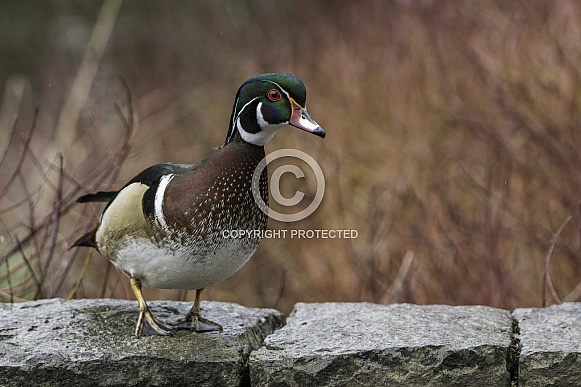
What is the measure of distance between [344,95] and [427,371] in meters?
3.92

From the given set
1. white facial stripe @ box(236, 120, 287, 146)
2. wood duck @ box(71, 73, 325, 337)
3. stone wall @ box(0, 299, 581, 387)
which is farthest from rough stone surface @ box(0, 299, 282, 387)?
white facial stripe @ box(236, 120, 287, 146)

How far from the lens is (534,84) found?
15.4ft

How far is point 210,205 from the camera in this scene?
7.64 feet

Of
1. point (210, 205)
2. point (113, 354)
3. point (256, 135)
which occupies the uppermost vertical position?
point (256, 135)

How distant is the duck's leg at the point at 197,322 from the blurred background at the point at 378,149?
75 centimetres

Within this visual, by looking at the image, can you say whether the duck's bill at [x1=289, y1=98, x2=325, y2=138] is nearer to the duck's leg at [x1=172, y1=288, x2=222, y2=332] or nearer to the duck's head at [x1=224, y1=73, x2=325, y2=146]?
the duck's head at [x1=224, y1=73, x2=325, y2=146]

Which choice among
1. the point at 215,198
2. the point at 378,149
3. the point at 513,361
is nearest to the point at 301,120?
the point at 215,198

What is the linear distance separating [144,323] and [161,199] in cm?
38

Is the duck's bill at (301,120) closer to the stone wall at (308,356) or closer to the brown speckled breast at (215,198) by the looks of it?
the brown speckled breast at (215,198)

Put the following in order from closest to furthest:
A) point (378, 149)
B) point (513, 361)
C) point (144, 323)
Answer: point (513, 361), point (144, 323), point (378, 149)

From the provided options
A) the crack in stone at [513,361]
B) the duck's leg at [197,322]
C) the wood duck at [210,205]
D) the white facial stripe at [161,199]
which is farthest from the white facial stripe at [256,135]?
the crack in stone at [513,361]

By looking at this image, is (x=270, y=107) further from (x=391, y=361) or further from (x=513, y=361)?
(x=513, y=361)

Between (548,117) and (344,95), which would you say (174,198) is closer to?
(548,117)

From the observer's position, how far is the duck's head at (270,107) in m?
2.30
